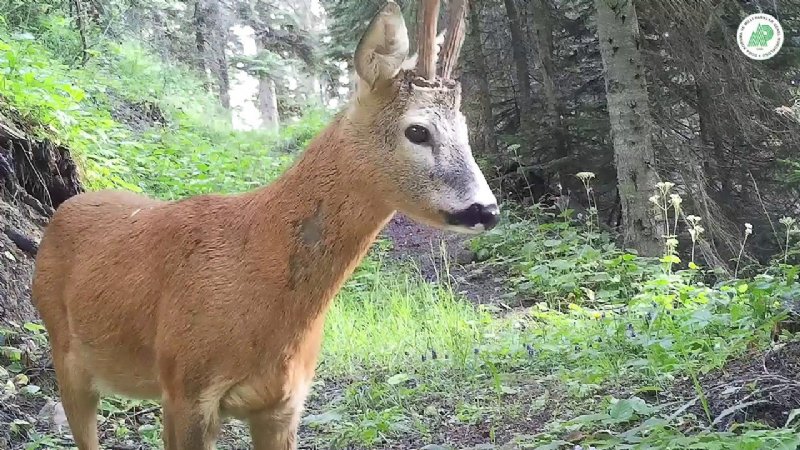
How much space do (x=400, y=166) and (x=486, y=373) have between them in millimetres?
2738

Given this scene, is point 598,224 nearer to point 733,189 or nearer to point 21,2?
point 733,189

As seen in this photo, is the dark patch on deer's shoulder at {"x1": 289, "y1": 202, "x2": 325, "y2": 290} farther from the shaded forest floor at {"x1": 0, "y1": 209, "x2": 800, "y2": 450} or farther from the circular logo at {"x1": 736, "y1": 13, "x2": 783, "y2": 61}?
the circular logo at {"x1": 736, "y1": 13, "x2": 783, "y2": 61}

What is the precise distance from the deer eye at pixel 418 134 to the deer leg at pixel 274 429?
127 cm

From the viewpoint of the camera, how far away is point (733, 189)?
9.59m

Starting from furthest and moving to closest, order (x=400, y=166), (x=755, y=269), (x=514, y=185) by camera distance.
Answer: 1. (x=514, y=185)
2. (x=755, y=269)
3. (x=400, y=166)

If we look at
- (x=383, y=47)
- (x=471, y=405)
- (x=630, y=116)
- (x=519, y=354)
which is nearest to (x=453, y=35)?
(x=383, y=47)

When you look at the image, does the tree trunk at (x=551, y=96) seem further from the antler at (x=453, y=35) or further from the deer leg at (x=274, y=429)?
the deer leg at (x=274, y=429)

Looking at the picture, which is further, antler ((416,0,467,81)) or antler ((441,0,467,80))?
antler ((441,0,467,80))

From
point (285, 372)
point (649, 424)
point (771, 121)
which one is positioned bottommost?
point (649, 424)

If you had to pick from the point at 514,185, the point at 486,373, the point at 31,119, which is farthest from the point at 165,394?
the point at 514,185

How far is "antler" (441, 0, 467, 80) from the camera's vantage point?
3.53 meters

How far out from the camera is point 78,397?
4383 mm

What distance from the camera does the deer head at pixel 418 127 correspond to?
3.22 m

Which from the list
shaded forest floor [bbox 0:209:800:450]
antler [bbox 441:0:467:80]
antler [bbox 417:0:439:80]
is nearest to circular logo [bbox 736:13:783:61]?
shaded forest floor [bbox 0:209:800:450]
